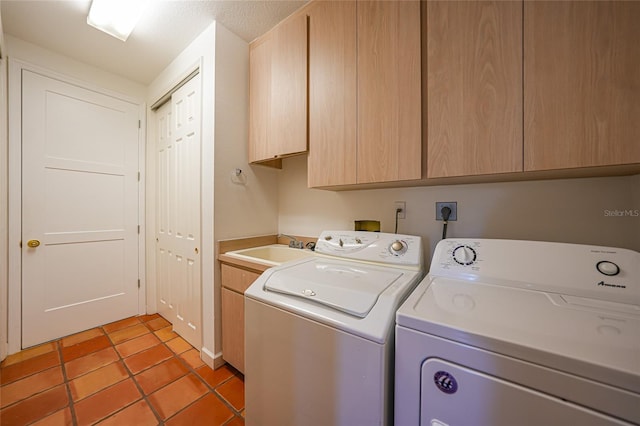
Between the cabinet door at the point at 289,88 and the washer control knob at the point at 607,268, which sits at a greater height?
the cabinet door at the point at 289,88

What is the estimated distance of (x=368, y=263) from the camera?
1.27 m

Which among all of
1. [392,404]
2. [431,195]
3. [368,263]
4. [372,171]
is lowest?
[392,404]

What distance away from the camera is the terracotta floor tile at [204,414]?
1255 millimetres

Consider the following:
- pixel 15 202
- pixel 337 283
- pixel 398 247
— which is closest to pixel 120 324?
pixel 15 202

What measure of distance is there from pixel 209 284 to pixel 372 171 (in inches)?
55.9

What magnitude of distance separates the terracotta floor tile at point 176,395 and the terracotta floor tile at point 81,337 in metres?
1.17

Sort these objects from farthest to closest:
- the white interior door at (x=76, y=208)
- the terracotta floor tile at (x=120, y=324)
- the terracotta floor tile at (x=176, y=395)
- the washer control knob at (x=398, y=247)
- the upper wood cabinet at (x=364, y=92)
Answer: the terracotta floor tile at (x=120, y=324)
the white interior door at (x=76, y=208)
the terracotta floor tile at (x=176, y=395)
the washer control knob at (x=398, y=247)
the upper wood cabinet at (x=364, y=92)

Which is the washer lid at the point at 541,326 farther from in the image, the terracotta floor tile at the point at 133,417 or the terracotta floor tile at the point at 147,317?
the terracotta floor tile at the point at 147,317

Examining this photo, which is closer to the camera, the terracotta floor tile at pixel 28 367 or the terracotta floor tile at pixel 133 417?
the terracotta floor tile at pixel 133 417

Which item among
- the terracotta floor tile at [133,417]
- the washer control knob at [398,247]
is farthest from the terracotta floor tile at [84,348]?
the washer control knob at [398,247]

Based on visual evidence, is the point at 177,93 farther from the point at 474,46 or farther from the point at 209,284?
the point at 474,46

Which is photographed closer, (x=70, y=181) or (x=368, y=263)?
(x=368, y=263)

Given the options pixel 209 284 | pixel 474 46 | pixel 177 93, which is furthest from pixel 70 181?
pixel 474 46

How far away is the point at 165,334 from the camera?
2.11 metres
